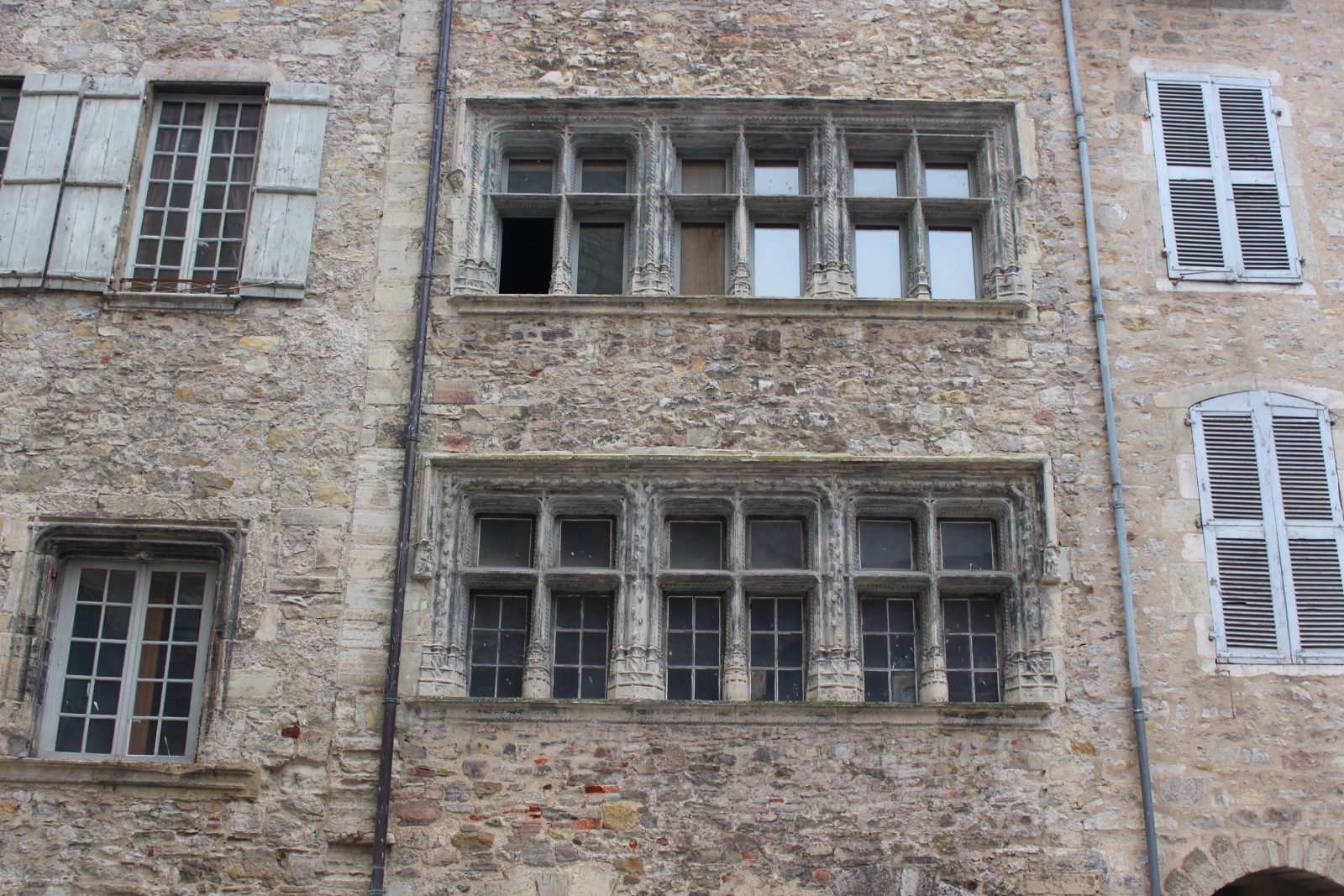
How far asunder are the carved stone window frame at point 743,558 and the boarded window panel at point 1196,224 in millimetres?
1860

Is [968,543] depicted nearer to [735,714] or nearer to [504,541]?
[735,714]

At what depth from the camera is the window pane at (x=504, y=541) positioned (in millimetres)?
7547

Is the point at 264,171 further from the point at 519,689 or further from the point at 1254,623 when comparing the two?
the point at 1254,623

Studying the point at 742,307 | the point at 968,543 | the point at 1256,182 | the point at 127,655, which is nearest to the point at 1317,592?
the point at 968,543

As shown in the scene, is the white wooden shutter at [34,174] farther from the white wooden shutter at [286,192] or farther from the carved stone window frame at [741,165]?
the carved stone window frame at [741,165]

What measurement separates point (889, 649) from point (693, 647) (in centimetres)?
111

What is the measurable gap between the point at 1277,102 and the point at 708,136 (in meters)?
3.73

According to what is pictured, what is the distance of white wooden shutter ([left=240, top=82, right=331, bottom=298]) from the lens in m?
7.92

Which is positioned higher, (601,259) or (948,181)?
(948,181)

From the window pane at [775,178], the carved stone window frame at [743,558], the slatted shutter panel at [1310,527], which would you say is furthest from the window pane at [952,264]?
the slatted shutter panel at [1310,527]

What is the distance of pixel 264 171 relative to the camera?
8172mm

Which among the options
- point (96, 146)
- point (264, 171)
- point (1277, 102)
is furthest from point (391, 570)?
point (1277, 102)

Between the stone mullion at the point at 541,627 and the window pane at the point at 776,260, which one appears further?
the window pane at the point at 776,260

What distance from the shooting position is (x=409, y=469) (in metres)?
7.47
